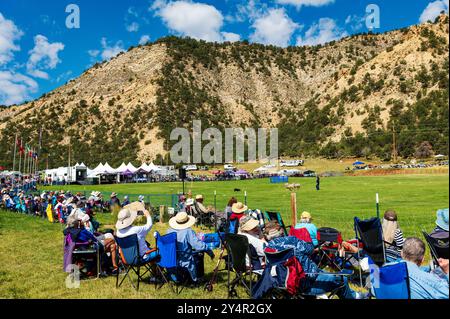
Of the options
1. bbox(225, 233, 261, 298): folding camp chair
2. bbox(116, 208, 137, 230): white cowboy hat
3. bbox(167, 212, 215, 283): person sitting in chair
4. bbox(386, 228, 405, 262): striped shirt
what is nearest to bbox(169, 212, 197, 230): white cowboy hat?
bbox(167, 212, 215, 283): person sitting in chair

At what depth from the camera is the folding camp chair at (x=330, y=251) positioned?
24.9ft

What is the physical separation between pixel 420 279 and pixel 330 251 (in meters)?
3.40

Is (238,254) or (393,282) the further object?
(238,254)

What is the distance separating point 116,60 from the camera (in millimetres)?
116562

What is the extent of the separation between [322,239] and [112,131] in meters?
87.2

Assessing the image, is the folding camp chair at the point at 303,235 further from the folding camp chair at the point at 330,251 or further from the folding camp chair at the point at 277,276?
the folding camp chair at the point at 277,276

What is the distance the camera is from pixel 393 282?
14.1 ft

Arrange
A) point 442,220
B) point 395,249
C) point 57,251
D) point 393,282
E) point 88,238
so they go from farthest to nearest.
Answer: point 57,251
point 88,238
point 395,249
point 442,220
point 393,282

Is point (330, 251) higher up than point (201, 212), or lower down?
higher up

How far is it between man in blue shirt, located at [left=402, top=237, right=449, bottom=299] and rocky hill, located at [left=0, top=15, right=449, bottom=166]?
64.7 meters

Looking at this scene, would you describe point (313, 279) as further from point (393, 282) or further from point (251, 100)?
point (251, 100)

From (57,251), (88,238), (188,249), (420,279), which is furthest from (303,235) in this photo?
(57,251)

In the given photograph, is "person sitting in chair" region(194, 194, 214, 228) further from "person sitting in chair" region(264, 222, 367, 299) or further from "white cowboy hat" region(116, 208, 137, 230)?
"person sitting in chair" region(264, 222, 367, 299)
